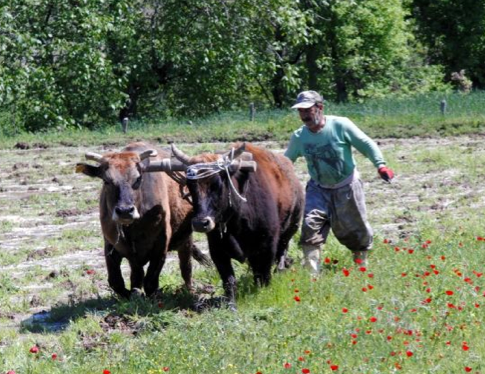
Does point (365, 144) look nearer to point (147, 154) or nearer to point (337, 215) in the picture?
point (337, 215)

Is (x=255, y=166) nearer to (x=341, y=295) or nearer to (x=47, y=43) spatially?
(x=341, y=295)

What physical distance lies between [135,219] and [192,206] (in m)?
0.66

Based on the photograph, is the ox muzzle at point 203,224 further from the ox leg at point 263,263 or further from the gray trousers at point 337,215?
the gray trousers at point 337,215

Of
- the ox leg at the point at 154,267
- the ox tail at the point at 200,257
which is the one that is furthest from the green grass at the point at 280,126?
the ox leg at the point at 154,267

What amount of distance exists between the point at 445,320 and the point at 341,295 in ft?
4.45

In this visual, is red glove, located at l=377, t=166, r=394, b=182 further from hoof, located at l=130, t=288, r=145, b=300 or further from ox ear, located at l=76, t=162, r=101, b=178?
ox ear, located at l=76, t=162, r=101, b=178

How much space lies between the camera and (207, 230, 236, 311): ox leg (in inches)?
408

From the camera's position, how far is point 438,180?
19.3 metres

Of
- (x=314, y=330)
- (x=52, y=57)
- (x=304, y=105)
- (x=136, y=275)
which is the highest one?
(x=304, y=105)

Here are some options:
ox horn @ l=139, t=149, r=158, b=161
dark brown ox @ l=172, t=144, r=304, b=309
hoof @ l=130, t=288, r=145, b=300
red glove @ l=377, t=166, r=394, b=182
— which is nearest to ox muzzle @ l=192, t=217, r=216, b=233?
dark brown ox @ l=172, t=144, r=304, b=309

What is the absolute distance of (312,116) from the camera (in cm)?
1057

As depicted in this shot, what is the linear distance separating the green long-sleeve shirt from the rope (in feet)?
2.76

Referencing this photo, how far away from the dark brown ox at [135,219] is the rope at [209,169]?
68 centimetres

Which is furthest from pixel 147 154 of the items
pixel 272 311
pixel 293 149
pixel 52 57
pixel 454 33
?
pixel 454 33
